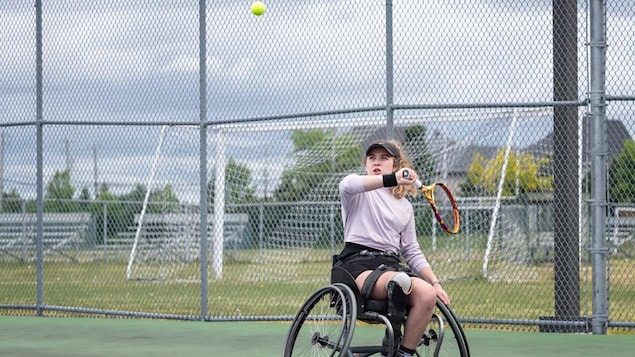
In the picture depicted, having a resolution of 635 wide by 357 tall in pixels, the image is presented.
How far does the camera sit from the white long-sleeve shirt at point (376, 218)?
5902 millimetres

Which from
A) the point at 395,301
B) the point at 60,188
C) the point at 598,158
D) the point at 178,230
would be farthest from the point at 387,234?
the point at 178,230

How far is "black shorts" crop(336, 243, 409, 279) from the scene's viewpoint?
5812 millimetres

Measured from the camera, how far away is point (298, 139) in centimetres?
1396

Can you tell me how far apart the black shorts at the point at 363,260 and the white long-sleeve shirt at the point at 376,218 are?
3cm

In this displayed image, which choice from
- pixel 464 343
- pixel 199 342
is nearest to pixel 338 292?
pixel 464 343

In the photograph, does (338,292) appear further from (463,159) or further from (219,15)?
(463,159)

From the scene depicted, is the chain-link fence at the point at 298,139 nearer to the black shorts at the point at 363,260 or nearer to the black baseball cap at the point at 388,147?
the black baseball cap at the point at 388,147

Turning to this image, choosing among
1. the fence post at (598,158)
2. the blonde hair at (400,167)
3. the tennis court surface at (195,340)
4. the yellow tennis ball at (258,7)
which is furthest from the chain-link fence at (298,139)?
the blonde hair at (400,167)

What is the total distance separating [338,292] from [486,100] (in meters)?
4.29

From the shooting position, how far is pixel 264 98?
10367 mm

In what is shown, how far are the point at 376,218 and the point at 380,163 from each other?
0.93 ft

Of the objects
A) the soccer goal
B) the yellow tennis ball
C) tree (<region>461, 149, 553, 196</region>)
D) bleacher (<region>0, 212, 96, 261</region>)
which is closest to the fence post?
the soccer goal

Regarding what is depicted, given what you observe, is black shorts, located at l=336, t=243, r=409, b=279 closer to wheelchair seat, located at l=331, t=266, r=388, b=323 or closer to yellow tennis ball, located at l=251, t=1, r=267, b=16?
wheelchair seat, located at l=331, t=266, r=388, b=323

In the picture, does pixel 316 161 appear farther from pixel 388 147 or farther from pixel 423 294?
pixel 423 294
